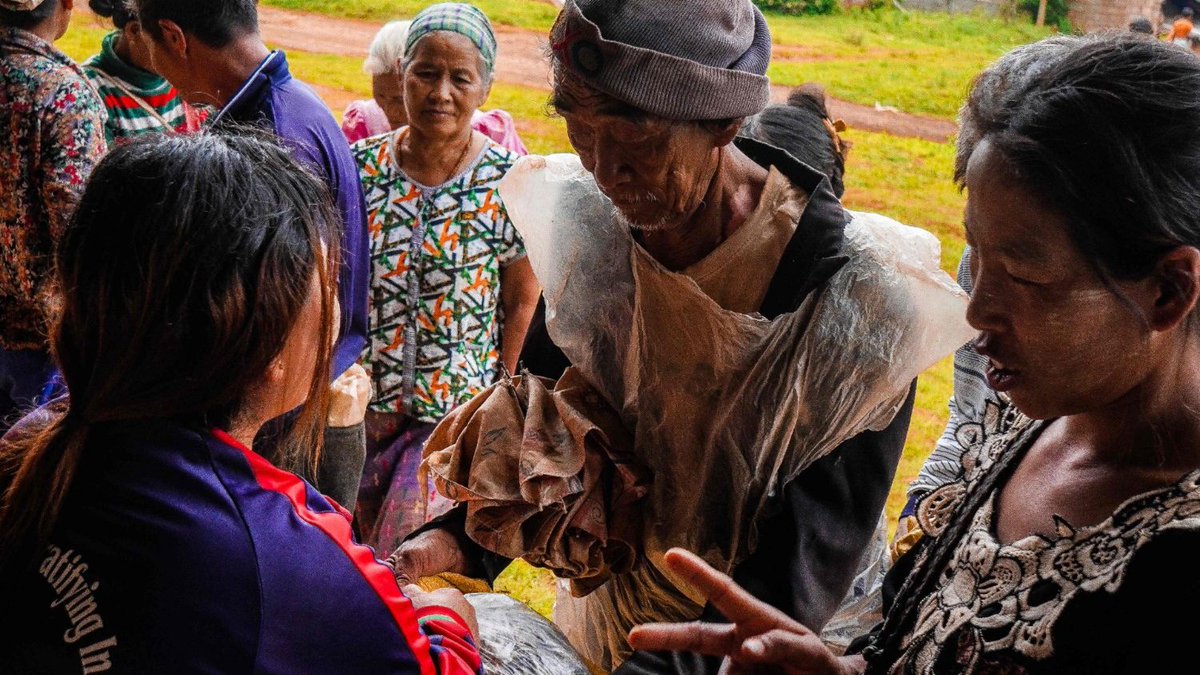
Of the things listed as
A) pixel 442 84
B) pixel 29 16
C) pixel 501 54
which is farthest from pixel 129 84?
pixel 501 54

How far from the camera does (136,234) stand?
136 cm

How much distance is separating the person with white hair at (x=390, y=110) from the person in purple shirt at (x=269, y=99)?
1.45 metres

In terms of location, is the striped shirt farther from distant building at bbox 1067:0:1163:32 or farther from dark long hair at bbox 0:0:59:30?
distant building at bbox 1067:0:1163:32

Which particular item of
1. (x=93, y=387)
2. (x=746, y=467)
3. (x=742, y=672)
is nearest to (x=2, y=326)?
(x=93, y=387)

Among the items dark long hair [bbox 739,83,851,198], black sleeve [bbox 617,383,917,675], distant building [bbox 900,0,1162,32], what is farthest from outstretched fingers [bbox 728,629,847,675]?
distant building [bbox 900,0,1162,32]

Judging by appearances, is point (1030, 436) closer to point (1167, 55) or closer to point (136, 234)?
point (1167, 55)

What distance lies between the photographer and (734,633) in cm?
146

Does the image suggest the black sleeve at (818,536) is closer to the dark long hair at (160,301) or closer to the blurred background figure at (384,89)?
the dark long hair at (160,301)

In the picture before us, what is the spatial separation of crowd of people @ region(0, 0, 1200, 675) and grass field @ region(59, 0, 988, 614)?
4389mm

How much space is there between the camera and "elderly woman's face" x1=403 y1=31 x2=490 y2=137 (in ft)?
12.1

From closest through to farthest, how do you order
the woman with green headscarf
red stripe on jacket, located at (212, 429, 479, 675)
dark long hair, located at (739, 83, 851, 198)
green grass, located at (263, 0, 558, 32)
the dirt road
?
red stripe on jacket, located at (212, 429, 479, 675), dark long hair, located at (739, 83, 851, 198), the woman with green headscarf, green grass, located at (263, 0, 558, 32), the dirt road

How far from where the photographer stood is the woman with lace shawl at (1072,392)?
1149 millimetres

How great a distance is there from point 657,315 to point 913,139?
22.2 feet

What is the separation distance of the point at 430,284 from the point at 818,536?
2121 millimetres
